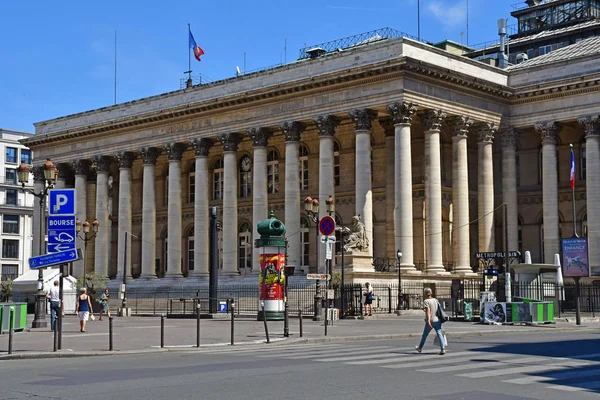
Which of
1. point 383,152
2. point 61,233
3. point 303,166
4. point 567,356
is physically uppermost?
point 383,152

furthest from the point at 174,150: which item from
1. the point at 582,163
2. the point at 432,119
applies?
the point at 582,163

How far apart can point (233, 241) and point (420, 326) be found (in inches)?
1017

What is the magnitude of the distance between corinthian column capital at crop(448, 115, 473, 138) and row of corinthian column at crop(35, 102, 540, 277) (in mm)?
59

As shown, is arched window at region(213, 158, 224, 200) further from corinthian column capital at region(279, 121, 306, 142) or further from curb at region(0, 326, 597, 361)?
curb at region(0, 326, 597, 361)

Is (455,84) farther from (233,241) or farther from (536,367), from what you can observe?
(536,367)

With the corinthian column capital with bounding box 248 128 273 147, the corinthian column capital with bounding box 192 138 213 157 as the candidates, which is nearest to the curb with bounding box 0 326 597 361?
the corinthian column capital with bounding box 248 128 273 147

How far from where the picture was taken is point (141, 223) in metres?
72.9

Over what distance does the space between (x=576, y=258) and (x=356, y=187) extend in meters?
14.7

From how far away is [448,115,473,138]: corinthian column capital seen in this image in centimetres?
5319

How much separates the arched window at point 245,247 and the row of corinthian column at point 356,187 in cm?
383

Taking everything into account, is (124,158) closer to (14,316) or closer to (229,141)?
(229,141)

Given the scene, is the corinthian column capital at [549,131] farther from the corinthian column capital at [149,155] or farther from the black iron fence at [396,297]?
the corinthian column capital at [149,155]

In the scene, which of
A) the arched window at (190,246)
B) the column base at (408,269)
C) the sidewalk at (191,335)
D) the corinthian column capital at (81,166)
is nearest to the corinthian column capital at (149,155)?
the arched window at (190,246)

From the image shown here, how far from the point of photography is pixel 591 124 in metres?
53.0
